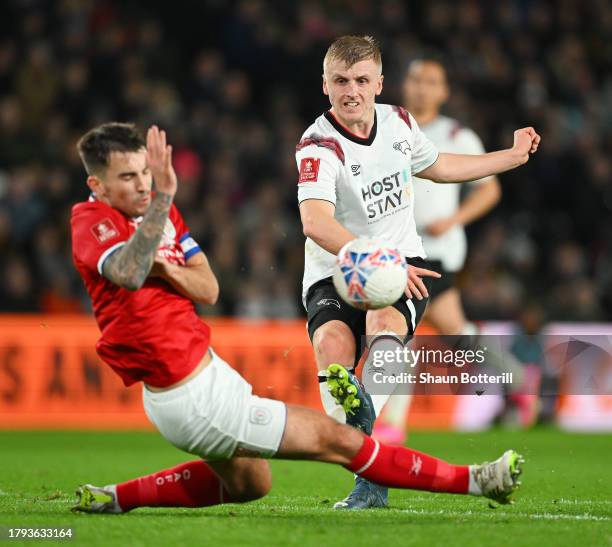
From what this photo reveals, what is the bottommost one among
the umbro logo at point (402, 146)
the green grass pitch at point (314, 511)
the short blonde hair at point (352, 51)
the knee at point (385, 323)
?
the green grass pitch at point (314, 511)

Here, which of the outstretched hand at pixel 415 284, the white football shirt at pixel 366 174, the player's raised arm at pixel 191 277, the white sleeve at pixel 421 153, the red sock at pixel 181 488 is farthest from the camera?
the white sleeve at pixel 421 153

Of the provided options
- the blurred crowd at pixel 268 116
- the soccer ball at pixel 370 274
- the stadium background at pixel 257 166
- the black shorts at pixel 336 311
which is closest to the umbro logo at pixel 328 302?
the black shorts at pixel 336 311

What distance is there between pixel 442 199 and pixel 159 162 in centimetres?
438

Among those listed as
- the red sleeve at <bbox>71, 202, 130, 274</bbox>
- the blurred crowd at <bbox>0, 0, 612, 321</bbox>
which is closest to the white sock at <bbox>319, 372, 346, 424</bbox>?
the red sleeve at <bbox>71, 202, 130, 274</bbox>

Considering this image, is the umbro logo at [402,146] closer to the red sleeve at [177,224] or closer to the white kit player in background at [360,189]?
the white kit player in background at [360,189]

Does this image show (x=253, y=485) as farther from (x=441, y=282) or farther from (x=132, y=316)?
(x=441, y=282)

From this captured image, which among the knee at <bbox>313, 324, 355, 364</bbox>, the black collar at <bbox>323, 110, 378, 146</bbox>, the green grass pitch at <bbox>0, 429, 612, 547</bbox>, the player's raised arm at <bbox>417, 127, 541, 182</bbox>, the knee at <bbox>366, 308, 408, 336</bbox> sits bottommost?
the green grass pitch at <bbox>0, 429, 612, 547</bbox>

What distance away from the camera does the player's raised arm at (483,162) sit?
634 cm

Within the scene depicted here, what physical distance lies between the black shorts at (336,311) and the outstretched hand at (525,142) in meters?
0.93

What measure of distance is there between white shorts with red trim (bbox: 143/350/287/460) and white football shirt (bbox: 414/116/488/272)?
3.92 m

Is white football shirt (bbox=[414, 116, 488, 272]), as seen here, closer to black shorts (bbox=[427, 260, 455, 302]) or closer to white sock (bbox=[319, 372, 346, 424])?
black shorts (bbox=[427, 260, 455, 302])

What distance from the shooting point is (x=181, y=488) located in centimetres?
545

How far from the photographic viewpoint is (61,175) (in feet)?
44.9

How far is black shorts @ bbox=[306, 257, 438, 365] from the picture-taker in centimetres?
616
